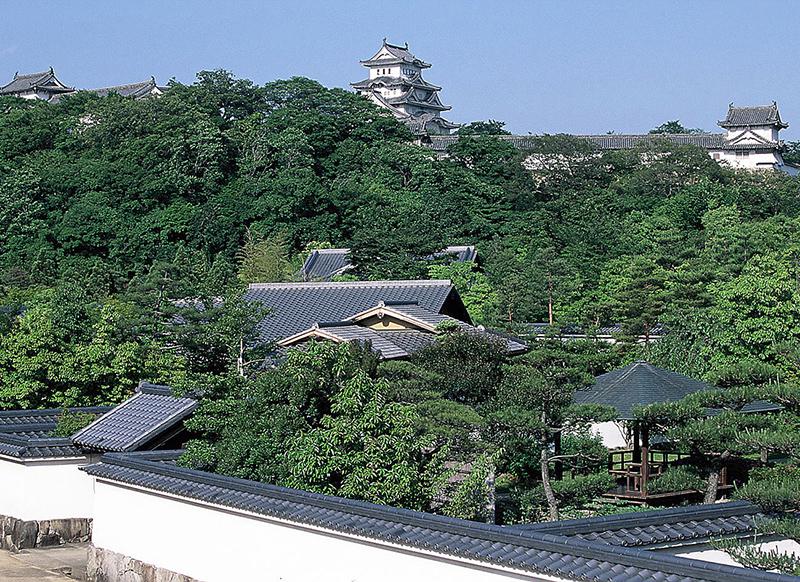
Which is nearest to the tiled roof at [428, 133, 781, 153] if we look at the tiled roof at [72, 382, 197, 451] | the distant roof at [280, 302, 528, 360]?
the distant roof at [280, 302, 528, 360]

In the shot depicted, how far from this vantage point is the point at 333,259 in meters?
41.5

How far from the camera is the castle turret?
3361 inches

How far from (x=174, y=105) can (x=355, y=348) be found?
43.9 meters

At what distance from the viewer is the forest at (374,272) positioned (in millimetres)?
12398

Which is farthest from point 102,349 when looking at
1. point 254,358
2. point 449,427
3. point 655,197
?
point 655,197

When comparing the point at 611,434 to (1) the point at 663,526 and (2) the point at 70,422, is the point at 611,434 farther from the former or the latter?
(1) the point at 663,526

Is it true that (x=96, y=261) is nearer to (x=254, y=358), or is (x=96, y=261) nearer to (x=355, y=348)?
(x=254, y=358)

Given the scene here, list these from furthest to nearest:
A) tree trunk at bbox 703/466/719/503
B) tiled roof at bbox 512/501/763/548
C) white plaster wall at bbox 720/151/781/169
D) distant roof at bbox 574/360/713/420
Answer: white plaster wall at bbox 720/151/781/169 < distant roof at bbox 574/360/713/420 < tree trunk at bbox 703/466/719/503 < tiled roof at bbox 512/501/763/548

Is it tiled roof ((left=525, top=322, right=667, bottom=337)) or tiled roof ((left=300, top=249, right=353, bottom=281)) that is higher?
tiled roof ((left=300, top=249, right=353, bottom=281))

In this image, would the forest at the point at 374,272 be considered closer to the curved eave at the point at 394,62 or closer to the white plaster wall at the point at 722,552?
the white plaster wall at the point at 722,552

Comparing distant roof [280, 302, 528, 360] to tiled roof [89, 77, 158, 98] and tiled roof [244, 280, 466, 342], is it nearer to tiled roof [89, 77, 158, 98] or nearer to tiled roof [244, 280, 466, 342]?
tiled roof [244, 280, 466, 342]

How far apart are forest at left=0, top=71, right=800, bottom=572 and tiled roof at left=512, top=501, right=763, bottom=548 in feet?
2.99

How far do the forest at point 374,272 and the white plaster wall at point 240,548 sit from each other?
784 millimetres

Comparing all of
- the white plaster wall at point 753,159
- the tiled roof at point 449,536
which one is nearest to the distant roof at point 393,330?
the tiled roof at point 449,536
